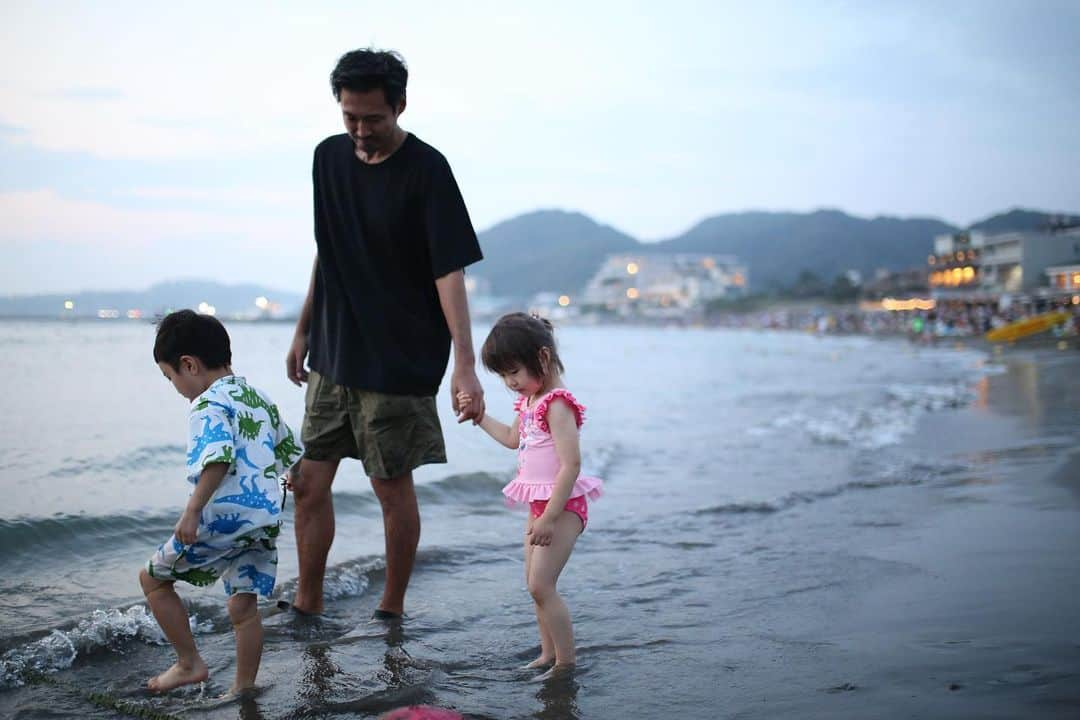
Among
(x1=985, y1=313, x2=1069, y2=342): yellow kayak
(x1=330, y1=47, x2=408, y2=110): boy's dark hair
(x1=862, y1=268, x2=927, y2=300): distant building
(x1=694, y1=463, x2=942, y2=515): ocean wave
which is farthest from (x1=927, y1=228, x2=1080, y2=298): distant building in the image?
(x1=330, y1=47, x2=408, y2=110): boy's dark hair

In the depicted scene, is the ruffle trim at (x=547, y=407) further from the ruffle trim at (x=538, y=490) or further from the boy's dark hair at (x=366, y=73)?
the boy's dark hair at (x=366, y=73)

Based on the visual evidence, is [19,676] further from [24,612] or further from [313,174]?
[313,174]

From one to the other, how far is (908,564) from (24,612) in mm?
Result: 3868

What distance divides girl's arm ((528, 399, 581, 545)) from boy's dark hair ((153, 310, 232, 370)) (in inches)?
40.8

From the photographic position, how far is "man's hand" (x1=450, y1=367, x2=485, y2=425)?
9.85 ft

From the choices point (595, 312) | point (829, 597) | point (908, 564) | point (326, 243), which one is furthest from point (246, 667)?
point (595, 312)

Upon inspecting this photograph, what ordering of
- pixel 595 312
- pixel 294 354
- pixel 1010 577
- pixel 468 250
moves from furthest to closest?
pixel 595 312
pixel 1010 577
pixel 294 354
pixel 468 250

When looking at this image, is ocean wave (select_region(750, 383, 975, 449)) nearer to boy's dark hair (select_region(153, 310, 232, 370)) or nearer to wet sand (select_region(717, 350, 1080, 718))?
wet sand (select_region(717, 350, 1080, 718))

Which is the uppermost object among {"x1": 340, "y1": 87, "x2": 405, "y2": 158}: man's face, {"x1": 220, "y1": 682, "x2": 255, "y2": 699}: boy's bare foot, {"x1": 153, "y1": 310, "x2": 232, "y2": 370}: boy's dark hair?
{"x1": 340, "y1": 87, "x2": 405, "y2": 158}: man's face

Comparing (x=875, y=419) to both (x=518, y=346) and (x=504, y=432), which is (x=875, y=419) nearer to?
(x=504, y=432)

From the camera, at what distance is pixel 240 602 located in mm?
2729

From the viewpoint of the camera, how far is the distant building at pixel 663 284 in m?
152

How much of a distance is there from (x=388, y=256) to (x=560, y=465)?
956mm

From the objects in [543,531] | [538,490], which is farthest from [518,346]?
[543,531]
